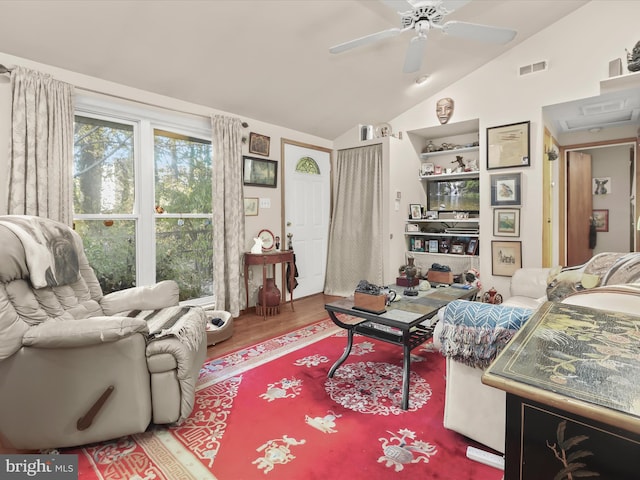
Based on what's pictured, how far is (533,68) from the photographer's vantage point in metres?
3.70

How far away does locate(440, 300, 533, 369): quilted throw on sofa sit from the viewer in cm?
148

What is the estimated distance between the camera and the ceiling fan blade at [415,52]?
240cm

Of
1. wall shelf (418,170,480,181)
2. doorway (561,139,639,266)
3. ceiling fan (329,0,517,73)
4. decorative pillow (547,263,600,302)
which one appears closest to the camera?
ceiling fan (329,0,517,73)

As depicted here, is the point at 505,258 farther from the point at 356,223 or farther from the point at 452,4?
the point at 452,4

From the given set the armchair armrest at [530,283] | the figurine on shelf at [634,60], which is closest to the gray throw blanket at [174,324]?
the armchair armrest at [530,283]

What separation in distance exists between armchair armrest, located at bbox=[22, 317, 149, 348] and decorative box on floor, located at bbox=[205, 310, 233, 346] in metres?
1.38

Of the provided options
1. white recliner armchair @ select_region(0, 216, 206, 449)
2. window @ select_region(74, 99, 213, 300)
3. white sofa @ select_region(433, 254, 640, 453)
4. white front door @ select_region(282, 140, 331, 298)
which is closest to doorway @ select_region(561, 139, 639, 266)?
white front door @ select_region(282, 140, 331, 298)

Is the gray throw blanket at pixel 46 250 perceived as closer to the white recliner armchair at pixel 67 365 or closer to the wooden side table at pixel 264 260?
the white recliner armchair at pixel 67 365

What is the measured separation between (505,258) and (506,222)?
0.42m

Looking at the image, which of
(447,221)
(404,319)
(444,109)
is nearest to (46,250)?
(404,319)

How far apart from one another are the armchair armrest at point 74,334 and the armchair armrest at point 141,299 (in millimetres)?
693

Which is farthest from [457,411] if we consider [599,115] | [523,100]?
[599,115]

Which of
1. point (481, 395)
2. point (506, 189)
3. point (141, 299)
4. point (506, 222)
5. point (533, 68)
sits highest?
point (533, 68)

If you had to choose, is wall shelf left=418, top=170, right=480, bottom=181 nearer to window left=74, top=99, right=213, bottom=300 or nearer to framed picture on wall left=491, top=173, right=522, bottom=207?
framed picture on wall left=491, top=173, right=522, bottom=207
